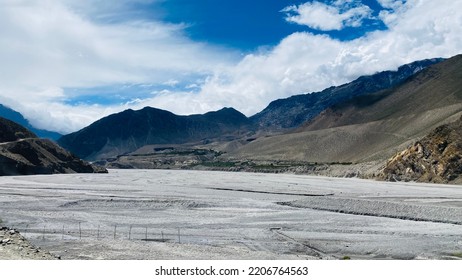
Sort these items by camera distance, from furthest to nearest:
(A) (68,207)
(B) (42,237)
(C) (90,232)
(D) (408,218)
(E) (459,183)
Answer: (E) (459,183)
(A) (68,207)
(D) (408,218)
(C) (90,232)
(B) (42,237)

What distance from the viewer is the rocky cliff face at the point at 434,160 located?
96188mm

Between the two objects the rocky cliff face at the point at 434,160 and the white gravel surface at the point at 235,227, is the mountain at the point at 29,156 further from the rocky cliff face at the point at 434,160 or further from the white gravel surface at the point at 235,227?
the rocky cliff face at the point at 434,160

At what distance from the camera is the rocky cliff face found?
316ft

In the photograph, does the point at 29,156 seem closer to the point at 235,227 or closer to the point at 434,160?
the point at 434,160

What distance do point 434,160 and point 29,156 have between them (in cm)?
10489

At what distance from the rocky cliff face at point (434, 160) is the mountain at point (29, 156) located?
91.8m

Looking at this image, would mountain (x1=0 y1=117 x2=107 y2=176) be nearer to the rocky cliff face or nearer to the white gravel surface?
the white gravel surface

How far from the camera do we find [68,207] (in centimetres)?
5409

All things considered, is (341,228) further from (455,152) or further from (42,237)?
(455,152)

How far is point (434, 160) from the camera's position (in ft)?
334

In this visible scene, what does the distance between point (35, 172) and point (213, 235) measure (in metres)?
109

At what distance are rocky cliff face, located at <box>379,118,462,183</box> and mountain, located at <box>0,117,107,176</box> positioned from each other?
9176 centimetres

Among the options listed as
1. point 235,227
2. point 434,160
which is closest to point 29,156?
point 434,160
